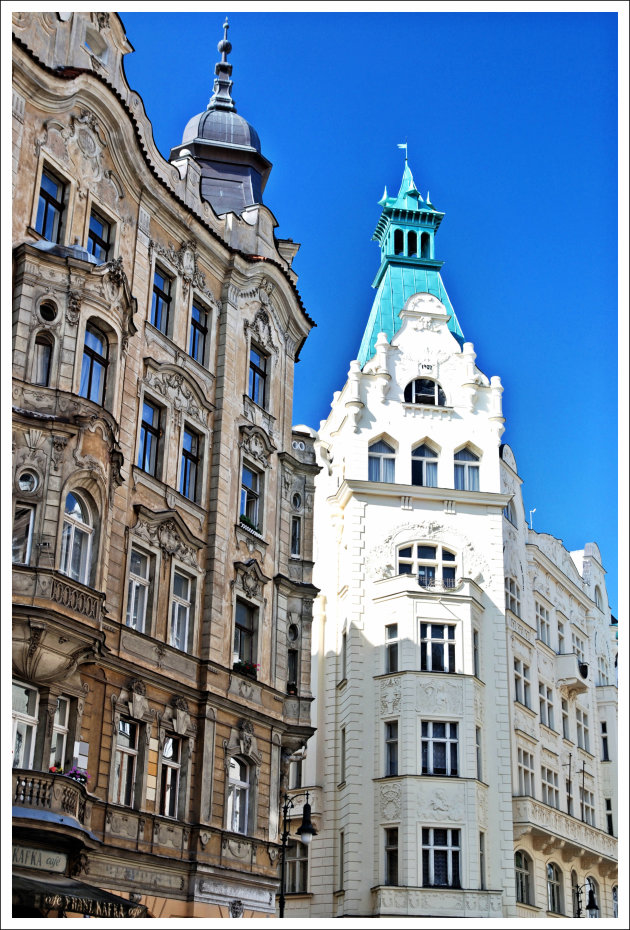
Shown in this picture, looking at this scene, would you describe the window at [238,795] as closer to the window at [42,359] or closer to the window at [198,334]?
the window at [198,334]

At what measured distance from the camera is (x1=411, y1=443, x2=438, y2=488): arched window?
152 ft

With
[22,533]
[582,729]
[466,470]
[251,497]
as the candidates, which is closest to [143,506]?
[22,533]

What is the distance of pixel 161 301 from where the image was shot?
95.6 feet

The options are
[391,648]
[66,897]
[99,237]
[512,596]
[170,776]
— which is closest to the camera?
[66,897]

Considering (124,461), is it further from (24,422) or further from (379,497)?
(379,497)

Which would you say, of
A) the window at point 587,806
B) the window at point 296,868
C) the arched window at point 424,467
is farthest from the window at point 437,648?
the window at point 587,806

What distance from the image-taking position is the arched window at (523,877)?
144 ft

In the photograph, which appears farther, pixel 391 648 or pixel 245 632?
pixel 391 648

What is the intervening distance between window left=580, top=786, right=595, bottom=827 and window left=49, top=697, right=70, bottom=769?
3492 cm

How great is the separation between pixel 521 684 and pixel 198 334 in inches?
924

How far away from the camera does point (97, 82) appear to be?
993 inches

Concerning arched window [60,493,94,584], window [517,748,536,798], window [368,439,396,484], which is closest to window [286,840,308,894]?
window [517,748,536,798]

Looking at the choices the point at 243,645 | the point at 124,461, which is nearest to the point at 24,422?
the point at 124,461

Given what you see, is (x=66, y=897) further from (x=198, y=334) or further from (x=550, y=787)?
(x=550, y=787)
